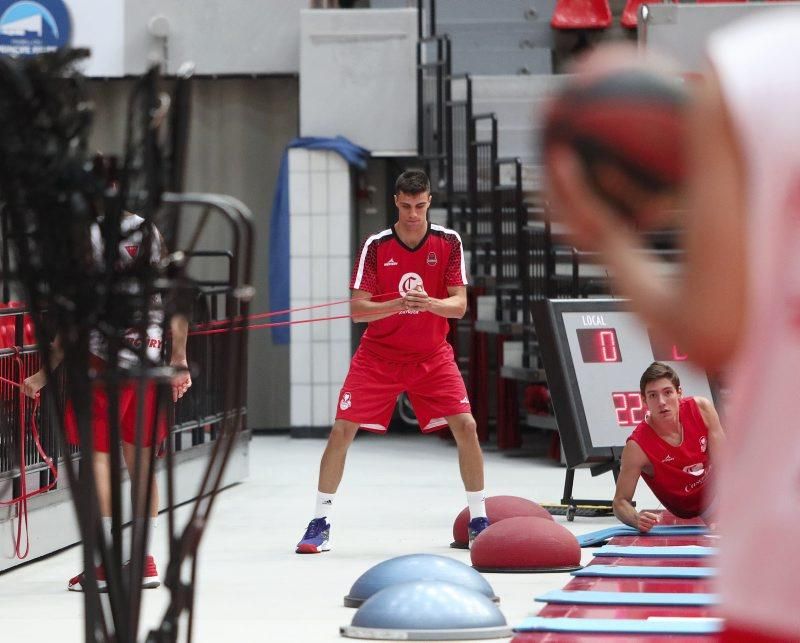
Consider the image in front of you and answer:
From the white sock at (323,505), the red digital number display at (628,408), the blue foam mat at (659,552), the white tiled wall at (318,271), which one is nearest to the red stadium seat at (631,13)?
the white tiled wall at (318,271)

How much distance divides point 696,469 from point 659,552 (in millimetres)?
915

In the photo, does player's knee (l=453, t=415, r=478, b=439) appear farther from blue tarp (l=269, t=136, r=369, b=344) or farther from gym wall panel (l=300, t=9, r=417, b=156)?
gym wall panel (l=300, t=9, r=417, b=156)

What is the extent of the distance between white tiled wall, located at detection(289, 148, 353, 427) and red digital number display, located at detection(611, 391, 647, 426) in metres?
5.45

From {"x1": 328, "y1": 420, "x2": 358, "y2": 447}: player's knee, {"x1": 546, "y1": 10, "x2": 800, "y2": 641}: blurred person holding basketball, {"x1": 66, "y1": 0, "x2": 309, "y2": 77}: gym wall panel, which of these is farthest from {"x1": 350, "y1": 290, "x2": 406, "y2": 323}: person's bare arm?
{"x1": 66, "y1": 0, "x2": 309, "y2": 77}: gym wall panel

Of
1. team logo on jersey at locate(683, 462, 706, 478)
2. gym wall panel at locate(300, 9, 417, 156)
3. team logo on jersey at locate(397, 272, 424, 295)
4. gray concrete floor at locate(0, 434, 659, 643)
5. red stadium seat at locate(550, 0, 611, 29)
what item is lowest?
gray concrete floor at locate(0, 434, 659, 643)

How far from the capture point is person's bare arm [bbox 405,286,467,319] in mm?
8039

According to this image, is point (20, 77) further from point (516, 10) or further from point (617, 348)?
point (516, 10)

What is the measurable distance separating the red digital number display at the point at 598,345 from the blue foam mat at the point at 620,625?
436 cm

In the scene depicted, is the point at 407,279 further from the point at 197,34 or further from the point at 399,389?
the point at 197,34

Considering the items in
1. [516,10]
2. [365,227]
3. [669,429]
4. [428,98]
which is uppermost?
[516,10]

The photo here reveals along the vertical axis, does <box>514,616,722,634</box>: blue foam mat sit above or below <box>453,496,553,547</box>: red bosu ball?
above

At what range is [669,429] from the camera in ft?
27.2

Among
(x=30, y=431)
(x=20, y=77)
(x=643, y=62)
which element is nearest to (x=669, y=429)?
(x=30, y=431)

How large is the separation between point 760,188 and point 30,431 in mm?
6410
